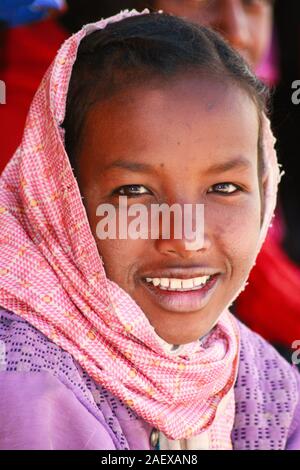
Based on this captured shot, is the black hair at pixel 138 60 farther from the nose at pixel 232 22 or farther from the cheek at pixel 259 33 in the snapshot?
the cheek at pixel 259 33

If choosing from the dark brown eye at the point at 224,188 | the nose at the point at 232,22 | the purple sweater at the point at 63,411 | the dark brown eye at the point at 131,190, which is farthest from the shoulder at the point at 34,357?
the nose at the point at 232,22

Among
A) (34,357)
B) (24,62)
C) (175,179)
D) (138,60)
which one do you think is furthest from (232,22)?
(34,357)

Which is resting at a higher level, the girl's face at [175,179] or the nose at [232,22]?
the nose at [232,22]

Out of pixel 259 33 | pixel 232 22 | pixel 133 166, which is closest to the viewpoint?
pixel 133 166

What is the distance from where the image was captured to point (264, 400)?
6.08ft

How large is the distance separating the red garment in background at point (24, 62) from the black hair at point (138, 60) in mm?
990

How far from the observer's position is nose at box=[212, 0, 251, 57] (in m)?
2.65

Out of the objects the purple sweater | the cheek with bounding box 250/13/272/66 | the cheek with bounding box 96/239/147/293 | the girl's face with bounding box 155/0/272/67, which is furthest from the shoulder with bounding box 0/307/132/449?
the cheek with bounding box 250/13/272/66

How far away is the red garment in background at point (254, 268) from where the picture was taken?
9.00 feet

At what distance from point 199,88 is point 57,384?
577 mm

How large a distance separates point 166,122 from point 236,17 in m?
1.24

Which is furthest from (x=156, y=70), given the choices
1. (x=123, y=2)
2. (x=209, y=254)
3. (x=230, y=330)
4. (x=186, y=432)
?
(x=123, y=2)

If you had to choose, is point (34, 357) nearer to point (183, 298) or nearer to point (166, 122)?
point (183, 298)

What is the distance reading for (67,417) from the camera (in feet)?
4.75
